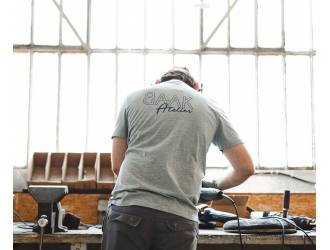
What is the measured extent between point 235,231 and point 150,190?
1.02m

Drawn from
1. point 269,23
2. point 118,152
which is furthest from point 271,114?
point 118,152

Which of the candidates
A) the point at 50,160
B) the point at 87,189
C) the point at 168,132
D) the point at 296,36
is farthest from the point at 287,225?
the point at 296,36

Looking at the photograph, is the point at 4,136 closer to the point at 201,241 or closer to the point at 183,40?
the point at 201,241

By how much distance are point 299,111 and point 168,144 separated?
13.8 ft

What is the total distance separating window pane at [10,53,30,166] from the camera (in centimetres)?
566

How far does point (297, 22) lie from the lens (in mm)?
6070

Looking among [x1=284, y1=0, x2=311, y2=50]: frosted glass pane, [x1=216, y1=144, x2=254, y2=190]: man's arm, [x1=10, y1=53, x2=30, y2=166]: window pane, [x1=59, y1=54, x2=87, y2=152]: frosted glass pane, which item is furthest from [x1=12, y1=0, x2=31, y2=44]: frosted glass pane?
[x1=216, y1=144, x2=254, y2=190]: man's arm

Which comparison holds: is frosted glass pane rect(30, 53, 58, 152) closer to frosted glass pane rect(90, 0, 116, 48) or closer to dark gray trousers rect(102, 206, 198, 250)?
frosted glass pane rect(90, 0, 116, 48)

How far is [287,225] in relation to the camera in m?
2.76

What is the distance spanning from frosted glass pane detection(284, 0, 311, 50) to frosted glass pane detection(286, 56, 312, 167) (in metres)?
0.26

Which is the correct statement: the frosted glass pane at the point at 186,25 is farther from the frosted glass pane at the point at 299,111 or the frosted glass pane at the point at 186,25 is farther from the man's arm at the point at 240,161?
the man's arm at the point at 240,161

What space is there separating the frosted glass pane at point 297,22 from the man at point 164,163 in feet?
13.8

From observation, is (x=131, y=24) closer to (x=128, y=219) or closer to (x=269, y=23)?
(x=269, y=23)

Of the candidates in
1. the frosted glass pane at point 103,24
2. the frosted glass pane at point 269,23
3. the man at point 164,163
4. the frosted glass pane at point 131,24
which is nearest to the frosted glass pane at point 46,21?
the frosted glass pane at point 103,24
